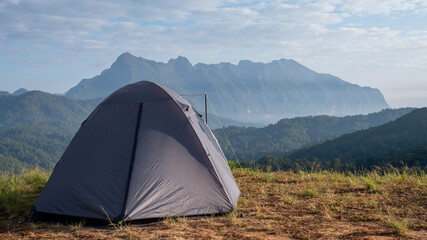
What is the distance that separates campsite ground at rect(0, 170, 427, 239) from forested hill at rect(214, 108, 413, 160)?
136 m

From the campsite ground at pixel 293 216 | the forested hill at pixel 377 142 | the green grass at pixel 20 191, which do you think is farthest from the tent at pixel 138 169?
the forested hill at pixel 377 142

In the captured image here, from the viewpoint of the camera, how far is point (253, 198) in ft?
25.8

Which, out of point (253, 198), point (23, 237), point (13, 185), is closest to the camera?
point (23, 237)

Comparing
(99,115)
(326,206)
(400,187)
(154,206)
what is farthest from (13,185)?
(400,187)

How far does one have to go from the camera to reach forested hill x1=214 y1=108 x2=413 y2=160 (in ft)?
513

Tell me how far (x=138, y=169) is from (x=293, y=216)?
289 cm

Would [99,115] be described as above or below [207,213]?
above

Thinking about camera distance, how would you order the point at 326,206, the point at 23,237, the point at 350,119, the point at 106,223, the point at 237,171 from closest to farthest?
the point at 23,237 < the point at 106,223 < the point at 326,206 < the point at 237,171 < the point at 350,119

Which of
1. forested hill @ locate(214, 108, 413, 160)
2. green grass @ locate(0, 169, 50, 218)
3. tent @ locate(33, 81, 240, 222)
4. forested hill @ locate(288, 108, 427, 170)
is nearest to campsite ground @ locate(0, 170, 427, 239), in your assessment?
green grass @ locate(0, 169, 50, 218)

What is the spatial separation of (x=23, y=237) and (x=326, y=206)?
17.4 feet

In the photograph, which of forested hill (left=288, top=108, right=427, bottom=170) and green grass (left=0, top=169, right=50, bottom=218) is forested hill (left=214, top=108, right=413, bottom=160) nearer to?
forested hill (left=288, top=108, right=427, bottom=170)

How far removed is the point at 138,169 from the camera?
6430 mm

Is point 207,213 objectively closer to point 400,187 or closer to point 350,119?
point 400,187

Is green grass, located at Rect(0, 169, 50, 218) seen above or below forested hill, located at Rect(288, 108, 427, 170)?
above
